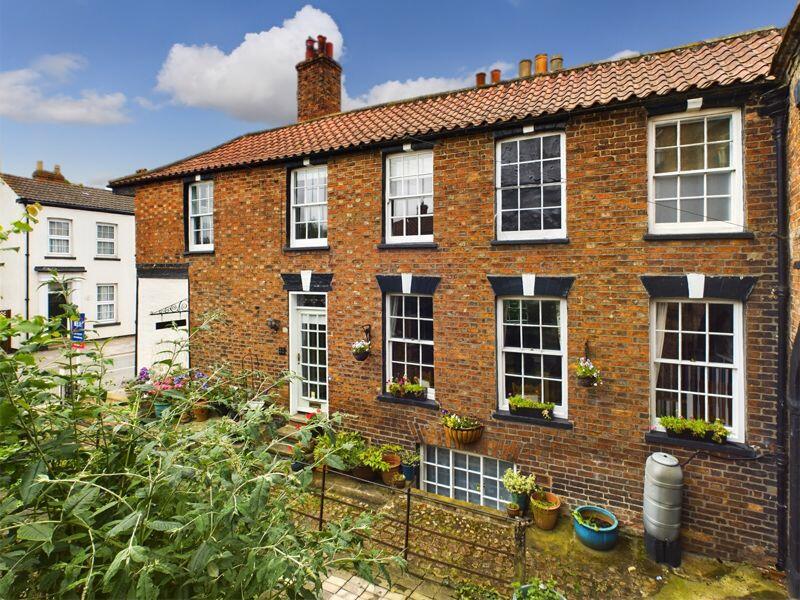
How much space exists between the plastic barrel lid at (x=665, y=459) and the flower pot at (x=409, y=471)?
418 centimetres

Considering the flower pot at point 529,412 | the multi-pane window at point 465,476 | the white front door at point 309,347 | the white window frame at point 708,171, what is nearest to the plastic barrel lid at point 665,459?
the flower pot at point 529,412

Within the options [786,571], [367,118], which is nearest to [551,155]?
[367,118]

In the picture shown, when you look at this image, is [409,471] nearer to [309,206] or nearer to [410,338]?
[410,338]

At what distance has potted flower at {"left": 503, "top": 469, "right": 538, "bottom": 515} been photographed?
7.48m

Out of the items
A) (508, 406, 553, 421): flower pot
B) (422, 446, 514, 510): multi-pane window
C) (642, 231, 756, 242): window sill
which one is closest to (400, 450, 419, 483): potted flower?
(422, 446, 514, 510): multi-pane window

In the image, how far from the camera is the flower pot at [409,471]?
8.67 meters

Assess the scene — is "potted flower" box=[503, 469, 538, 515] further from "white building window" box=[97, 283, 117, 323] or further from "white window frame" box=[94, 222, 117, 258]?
"white window frame" box=[94, 222, 117, 258]

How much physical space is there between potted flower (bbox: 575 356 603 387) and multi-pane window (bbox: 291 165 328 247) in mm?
5892

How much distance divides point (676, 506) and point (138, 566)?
6819mm

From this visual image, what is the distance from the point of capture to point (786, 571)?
19.6ft

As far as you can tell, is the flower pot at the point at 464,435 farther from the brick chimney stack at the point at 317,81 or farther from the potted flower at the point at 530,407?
the brick chimney stack at the point at 317,81

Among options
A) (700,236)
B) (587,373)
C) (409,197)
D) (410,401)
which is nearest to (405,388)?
(410,401)

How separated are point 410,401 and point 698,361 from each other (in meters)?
4.89

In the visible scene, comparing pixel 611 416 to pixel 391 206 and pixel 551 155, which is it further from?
pixel 391 206
